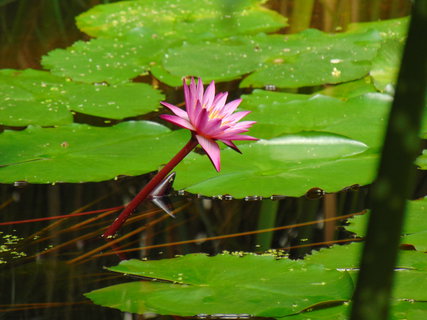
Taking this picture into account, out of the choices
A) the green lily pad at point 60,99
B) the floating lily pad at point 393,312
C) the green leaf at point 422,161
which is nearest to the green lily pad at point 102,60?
the green lily pad at point 60,99

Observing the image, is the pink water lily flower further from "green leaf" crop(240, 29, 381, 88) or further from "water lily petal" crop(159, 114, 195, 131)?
"green leaf" crop(240, 29, 381, 88)

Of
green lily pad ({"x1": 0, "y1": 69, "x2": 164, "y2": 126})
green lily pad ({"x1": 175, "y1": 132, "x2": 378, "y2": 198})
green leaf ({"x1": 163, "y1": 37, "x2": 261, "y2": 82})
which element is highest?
green leaf ({"x1": 163, "y1": 37, "x2": 261, "y2": 82})

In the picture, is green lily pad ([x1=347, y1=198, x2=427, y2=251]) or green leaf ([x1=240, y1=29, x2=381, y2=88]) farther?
green leaf ([x1=240, y1=29, x2=381, y2=88])

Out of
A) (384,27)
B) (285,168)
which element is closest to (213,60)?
(384,27)

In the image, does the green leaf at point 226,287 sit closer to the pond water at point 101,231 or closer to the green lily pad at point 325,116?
the pond water at point 101,231

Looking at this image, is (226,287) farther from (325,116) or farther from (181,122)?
(325,116)

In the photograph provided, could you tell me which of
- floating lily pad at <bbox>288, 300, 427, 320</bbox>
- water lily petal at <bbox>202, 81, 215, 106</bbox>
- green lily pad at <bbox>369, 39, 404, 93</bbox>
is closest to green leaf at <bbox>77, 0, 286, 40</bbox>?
green lily pad at <bbox>369, 39, 404, 93</bbox>

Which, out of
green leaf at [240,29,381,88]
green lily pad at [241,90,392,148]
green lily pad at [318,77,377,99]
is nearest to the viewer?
green lily pad at [241,90,392,148]

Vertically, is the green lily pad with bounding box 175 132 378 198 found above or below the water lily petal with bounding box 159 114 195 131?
below
